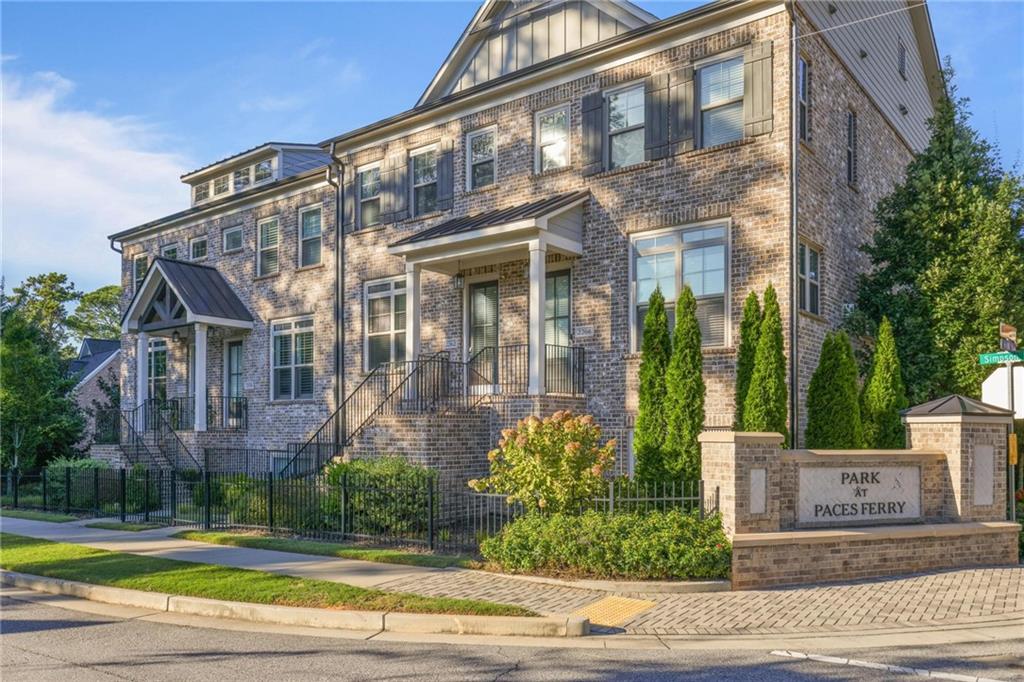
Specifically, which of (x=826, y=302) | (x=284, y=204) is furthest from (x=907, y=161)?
(x=284, y=204)

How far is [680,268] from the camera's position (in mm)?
14602

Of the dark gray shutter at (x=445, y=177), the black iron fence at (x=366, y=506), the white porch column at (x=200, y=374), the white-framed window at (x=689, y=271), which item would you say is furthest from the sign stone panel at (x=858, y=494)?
the white porch column at (x=200, y=374)

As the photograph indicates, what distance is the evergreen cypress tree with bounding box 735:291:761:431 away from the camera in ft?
41.9

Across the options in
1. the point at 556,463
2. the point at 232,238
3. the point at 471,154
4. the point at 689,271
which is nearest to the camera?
the point at 556,463

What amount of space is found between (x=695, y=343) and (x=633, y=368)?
2580 mm

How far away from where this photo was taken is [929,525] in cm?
1112

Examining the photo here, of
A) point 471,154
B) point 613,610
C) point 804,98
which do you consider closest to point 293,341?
point 471,154

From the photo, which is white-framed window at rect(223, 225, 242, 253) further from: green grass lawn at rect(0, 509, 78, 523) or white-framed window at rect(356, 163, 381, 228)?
green grass lawn at rect(0, 509, 78, 523)

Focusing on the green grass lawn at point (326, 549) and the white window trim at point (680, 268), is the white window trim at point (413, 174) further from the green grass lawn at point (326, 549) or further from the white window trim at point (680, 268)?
the green grass lawn at point (326, 549)

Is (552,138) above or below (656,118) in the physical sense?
above

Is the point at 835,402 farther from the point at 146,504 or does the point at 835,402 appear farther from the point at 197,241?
the point at 197,241

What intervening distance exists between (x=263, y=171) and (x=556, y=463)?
17.6 m

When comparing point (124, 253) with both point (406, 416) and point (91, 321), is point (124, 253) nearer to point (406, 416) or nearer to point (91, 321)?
point (406, 416)

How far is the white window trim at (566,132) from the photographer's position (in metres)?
16.4
